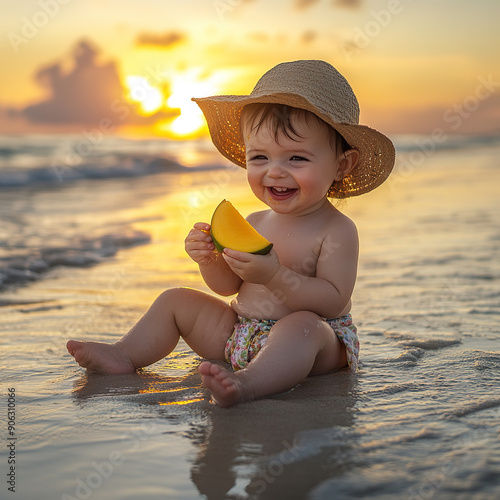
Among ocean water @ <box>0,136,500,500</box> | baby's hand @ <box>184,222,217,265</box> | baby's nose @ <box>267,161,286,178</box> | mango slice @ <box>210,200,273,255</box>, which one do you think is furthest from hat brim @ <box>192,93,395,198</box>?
ocean water @ <box>0,136,500,500</box>

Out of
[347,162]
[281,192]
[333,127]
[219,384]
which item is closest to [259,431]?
[219,384]

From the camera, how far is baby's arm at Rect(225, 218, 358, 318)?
2748 mm

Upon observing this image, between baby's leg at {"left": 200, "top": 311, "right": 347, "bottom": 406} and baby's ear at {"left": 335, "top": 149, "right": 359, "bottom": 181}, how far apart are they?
773mm

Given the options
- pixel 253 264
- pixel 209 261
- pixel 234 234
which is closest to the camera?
pixel 253 264

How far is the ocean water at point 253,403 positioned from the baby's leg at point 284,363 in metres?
0.07

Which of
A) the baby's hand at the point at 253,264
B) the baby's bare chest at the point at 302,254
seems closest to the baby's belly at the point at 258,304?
the baby's bare chest at the point at 302,254

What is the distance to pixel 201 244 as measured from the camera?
121 inches

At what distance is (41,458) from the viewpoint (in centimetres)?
200

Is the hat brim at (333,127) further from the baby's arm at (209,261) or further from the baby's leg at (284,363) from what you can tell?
the baby's leg at (284,363)

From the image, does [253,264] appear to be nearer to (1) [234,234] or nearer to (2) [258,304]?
(1) [234,234]

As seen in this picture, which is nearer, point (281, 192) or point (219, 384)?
point (219, 384)

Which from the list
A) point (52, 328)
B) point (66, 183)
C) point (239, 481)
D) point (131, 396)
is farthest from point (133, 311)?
point (66, 183)

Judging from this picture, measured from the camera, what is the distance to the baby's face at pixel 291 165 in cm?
296

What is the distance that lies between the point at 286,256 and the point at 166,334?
661mm
